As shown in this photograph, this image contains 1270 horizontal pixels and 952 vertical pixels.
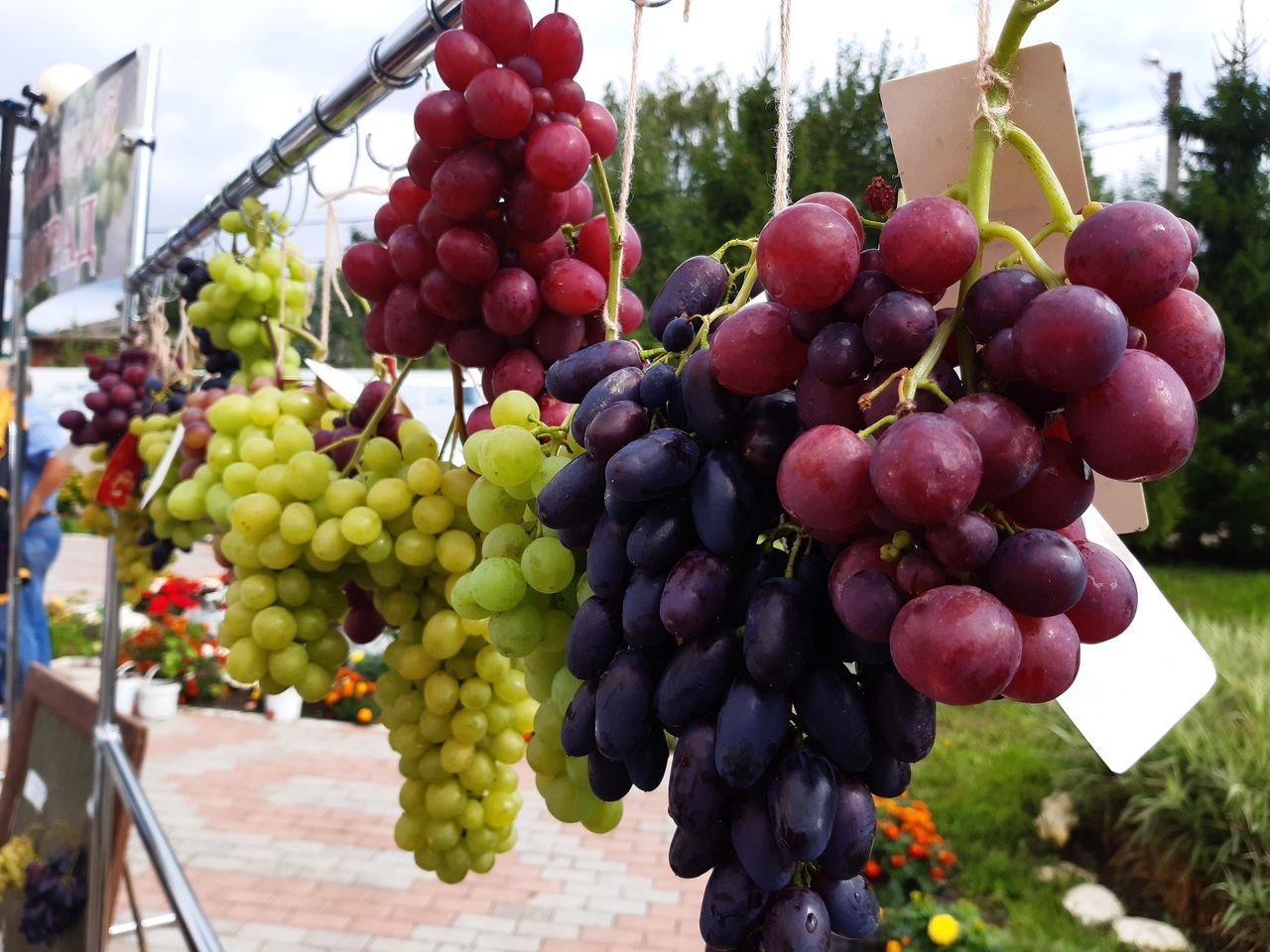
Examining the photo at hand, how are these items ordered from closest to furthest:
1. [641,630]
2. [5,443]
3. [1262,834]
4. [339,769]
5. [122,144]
Answer: [641,630] → [122,144] → [1262,834] → [5,443] → [339,769]

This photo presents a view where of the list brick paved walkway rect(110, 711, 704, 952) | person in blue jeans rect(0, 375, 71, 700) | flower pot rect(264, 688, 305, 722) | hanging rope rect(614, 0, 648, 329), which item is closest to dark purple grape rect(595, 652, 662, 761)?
hanging rope rect(614, 0, 648, 329)

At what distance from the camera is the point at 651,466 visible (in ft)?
1.44

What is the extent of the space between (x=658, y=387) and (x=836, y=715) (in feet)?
0.62

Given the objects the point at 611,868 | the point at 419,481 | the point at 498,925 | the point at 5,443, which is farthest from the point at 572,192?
the point at 5,443

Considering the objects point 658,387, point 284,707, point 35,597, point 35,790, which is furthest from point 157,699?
point 658,387

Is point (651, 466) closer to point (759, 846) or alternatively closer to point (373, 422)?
point (759, 846)

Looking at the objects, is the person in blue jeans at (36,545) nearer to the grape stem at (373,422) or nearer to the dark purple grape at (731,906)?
the grape stem at (373,422)

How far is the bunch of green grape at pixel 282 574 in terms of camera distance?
2.95 ft

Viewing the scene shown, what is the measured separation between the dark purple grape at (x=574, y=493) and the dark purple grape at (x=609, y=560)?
2 centimetres

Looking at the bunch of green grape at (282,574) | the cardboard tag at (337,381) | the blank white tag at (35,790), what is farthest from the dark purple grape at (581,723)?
the blank white tag at (35,790)

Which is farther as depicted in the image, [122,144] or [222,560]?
[122,144]

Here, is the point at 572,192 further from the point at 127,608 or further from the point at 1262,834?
the point at 127,608

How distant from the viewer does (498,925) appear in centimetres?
297

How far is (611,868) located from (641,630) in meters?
3.24
